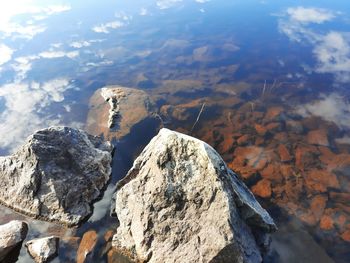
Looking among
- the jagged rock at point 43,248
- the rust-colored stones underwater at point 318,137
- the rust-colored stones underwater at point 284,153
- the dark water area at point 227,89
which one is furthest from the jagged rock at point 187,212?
the rust-colored stones underwater at point 318,137

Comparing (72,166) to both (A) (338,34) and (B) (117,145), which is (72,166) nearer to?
(B) (117,145)

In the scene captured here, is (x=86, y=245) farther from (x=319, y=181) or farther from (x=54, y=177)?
(x=319, y=181)

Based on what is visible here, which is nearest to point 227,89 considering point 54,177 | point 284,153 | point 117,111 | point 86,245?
point 117,111

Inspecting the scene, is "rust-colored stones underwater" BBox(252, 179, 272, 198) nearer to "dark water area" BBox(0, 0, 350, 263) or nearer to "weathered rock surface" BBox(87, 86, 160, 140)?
"dark water area" BBox(0, 0, 350, 263)

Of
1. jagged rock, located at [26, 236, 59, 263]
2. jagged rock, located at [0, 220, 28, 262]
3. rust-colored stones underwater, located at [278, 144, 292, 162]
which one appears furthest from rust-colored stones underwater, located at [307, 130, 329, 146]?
jagged rock, located at [0, 220, 28, 262]

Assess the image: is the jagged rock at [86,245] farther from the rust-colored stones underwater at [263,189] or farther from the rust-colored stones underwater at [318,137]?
the rust-colored stones underwater at [318,137]

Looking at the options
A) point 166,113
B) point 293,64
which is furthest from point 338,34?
point 166,113

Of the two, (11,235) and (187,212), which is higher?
(187,212)
